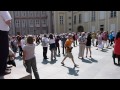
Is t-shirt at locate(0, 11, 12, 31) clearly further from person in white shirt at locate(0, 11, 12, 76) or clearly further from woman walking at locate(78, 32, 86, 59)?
woman walking at locate(78, 32, 86, 59)

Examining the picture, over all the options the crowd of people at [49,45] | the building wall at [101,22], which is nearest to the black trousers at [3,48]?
the crowd of people at [49,45]

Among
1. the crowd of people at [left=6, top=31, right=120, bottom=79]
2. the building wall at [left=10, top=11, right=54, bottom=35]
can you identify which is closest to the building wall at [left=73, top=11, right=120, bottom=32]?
the building wall at [left=10, top=11, right=54, bottom=35]

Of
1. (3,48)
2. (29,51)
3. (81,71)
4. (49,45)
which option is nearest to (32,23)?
(49,45)

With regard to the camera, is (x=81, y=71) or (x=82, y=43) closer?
(x=81, y=71)

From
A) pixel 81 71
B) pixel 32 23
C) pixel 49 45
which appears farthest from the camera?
pixel 32 23

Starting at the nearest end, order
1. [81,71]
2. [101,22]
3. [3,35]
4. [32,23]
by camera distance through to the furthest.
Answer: [3,35] → [81,71] → [101,22] → [32,23]

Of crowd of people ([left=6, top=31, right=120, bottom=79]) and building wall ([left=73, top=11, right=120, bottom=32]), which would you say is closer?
crowd of people ([left=6, top=31, right=120, bottom=79])

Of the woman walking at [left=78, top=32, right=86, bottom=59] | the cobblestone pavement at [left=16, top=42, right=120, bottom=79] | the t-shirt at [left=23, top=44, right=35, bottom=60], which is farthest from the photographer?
the woman walking at [left=78, top=32, right=86, bottom=59]

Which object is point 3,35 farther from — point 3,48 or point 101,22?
point 101,22

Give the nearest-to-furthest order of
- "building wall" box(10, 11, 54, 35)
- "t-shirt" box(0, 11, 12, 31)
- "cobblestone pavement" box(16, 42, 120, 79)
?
"t-shirt" box(0, 11, 12, 31) → "cobblestone pavement" box(16, 42, 120, 79) → "building wall" box(10, 11, 54, 35)
